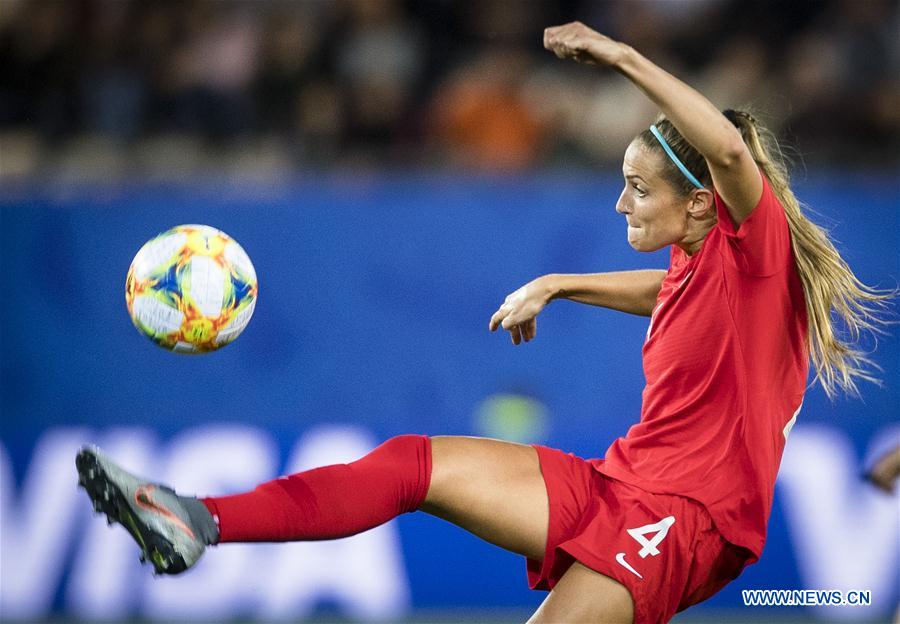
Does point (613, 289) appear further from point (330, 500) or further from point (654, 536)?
point (330, 500)

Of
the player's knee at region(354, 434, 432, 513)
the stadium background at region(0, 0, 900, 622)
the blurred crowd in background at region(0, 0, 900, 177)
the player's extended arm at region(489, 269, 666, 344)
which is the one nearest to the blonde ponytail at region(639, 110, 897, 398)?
the player's extended arm at region(489, 269, 666, 344)

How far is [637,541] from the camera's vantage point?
3.48 metres

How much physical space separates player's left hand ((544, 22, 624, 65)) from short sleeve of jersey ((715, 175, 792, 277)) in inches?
19.7

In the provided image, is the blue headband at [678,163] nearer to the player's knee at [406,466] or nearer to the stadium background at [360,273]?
the player's knee at [406,466]

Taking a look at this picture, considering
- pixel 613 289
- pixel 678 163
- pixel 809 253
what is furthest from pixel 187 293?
pixel 809 253

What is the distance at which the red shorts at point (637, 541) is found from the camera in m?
3.47

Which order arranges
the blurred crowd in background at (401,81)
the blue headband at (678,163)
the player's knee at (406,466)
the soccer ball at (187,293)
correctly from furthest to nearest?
the blurred crowd in background at (401,81) → the soccer ball at (187,293) → the blue headband at (678,163) → the player's knee at (406,466)

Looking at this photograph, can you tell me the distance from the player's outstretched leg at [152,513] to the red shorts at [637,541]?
3.15 feet

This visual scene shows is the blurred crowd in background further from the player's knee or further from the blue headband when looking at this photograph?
the player's knee

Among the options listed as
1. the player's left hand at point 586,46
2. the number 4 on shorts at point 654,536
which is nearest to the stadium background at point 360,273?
the number 4 on shorts at point 654,536

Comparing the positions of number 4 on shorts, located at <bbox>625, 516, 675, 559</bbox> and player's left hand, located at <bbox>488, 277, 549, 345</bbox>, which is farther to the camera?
player's left hand, located at <bbox>488, 277, 549, 345</bbox>

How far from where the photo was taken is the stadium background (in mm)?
6535

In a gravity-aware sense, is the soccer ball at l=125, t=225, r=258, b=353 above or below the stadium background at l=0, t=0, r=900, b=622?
below

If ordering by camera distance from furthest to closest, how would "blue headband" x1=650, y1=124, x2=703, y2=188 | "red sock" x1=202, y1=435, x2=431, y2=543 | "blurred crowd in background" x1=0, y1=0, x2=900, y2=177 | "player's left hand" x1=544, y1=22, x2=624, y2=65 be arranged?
"blurred crowd in background" x1=0, y1=0, x2=900, y2=177
"blue headband" x1=650, y1=124, x2=703, y2=188
"red sock" x1=202, y1=435, x2=431, y2=543
"player's left hand" x1=544, y1=22, x2=624, y2=65
